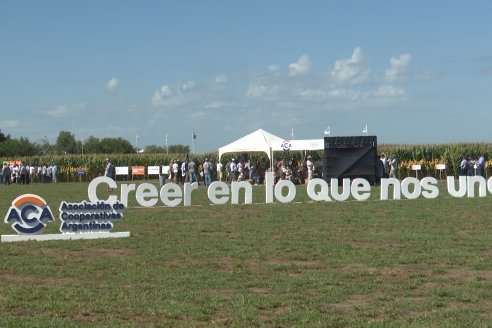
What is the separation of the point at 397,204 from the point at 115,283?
16.2 metres

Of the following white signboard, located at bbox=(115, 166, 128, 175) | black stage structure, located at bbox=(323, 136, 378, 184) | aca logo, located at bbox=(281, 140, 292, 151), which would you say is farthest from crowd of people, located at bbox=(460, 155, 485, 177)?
white signboard, located at bbox=(115, 166, 128, 175)

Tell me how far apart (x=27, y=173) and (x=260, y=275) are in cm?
5391

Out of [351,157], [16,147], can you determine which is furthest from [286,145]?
[16,147]

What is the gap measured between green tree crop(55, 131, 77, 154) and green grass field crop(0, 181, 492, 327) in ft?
379

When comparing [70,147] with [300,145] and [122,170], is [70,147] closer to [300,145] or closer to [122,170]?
[122,170]

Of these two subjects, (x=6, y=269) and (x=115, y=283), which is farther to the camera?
(x=6, y=269)

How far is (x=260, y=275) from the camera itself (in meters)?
12.0

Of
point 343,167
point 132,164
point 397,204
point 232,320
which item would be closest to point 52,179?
point 132,164

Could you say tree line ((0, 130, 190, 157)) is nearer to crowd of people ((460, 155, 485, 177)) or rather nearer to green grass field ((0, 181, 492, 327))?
crowd of people ((460, 155, 485, 177))

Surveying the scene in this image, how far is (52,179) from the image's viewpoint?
2746 inches

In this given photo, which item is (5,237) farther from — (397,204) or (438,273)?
(397,204)

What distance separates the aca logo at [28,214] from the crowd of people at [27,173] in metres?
45.1

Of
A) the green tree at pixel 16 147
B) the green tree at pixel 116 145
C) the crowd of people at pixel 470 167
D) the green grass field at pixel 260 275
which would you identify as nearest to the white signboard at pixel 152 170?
the crowd of people at pixel 470 167

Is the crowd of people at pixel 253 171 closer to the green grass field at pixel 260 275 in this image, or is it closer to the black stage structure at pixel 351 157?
the black stage structure at pixel 351 157
